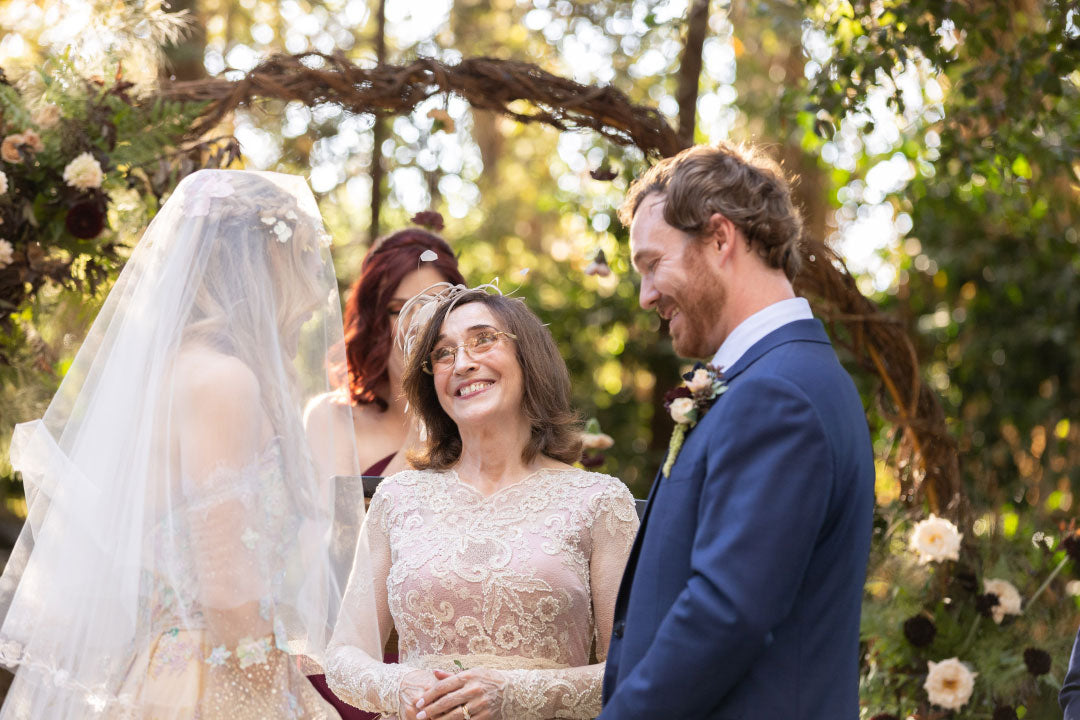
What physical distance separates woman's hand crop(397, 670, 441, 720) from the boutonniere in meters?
0.87

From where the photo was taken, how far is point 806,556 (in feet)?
6.86

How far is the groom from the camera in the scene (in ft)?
6.75

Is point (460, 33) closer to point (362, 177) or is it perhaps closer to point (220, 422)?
point (362, 177)

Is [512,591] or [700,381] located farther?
[512,591]

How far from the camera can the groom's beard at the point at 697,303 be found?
7.63ft

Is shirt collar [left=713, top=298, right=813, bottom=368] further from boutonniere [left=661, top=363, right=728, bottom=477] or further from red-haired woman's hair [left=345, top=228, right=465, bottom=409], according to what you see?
red-haired woman's hair [left=345, top=228, right=465, bottom=409]

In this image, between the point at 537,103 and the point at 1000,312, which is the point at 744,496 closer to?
the point at 537,103

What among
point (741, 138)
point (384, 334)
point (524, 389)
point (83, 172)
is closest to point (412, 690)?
point (524, 389)

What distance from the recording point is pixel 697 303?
2324 mm

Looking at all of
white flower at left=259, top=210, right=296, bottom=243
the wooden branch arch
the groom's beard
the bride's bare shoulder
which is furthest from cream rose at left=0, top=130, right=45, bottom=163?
the groom's beard

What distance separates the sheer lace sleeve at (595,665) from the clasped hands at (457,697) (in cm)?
3

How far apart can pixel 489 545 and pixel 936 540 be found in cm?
200

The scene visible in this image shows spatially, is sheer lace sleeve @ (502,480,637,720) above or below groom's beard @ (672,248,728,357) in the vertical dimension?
below

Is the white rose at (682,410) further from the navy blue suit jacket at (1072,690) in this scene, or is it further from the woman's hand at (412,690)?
the navy blue suit jacket at (1072,690)
